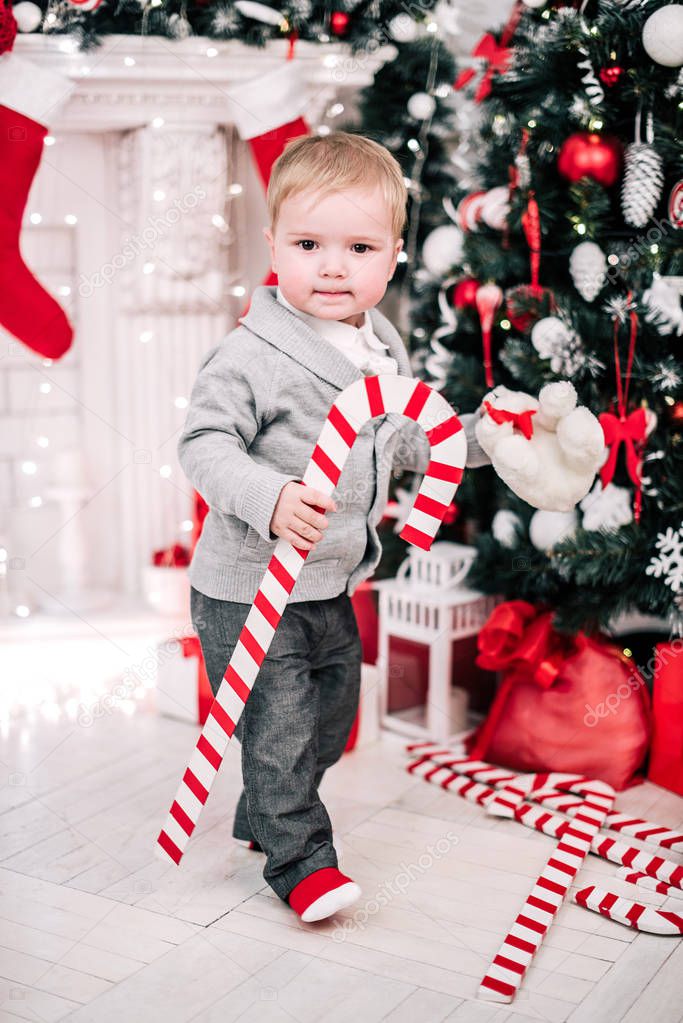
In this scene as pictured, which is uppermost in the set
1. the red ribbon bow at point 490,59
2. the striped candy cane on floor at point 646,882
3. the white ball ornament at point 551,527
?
the red ribbon bow at point 490,59

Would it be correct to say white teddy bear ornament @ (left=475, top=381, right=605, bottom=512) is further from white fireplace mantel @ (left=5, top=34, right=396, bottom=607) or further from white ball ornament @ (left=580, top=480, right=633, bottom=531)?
white fireplace mantel @ (left=5, top=34, right=396, bottom=607)

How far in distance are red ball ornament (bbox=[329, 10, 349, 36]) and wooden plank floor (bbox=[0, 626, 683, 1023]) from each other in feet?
5.62

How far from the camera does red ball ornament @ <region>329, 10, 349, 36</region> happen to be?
8.28 ft

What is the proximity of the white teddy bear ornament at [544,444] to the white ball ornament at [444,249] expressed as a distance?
78 centimetres

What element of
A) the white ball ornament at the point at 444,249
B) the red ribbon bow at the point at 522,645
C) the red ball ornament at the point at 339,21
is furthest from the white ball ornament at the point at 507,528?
the red ball ornament at the point at 339,21

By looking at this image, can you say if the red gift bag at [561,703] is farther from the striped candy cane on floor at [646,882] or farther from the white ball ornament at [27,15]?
the white ball ornament at [27,15]

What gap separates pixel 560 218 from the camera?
7.36 ft

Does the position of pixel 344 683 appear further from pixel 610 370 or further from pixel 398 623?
pixel 610 370

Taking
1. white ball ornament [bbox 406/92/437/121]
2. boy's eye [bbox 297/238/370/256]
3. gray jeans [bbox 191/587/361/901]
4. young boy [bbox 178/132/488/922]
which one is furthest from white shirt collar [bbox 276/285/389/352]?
white ball ornament [bbox 406/92/437/121]

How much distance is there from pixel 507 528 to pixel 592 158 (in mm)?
774

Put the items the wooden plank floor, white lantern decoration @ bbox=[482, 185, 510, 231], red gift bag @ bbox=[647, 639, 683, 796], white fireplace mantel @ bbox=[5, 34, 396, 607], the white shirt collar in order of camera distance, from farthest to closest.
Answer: white fireplace mantel @ bbox=[5, 34, 396, 607]
white lantern decoration @ bbox=[482, 185, 510, 231]
red gift bag @ bbox=[647, 639, 683, 796]
the white shirt collar
the wooden plank floor

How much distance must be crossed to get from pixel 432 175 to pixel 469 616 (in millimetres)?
1112

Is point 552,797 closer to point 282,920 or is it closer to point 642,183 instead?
point 282,920

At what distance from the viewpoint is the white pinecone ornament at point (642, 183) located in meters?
2.04
